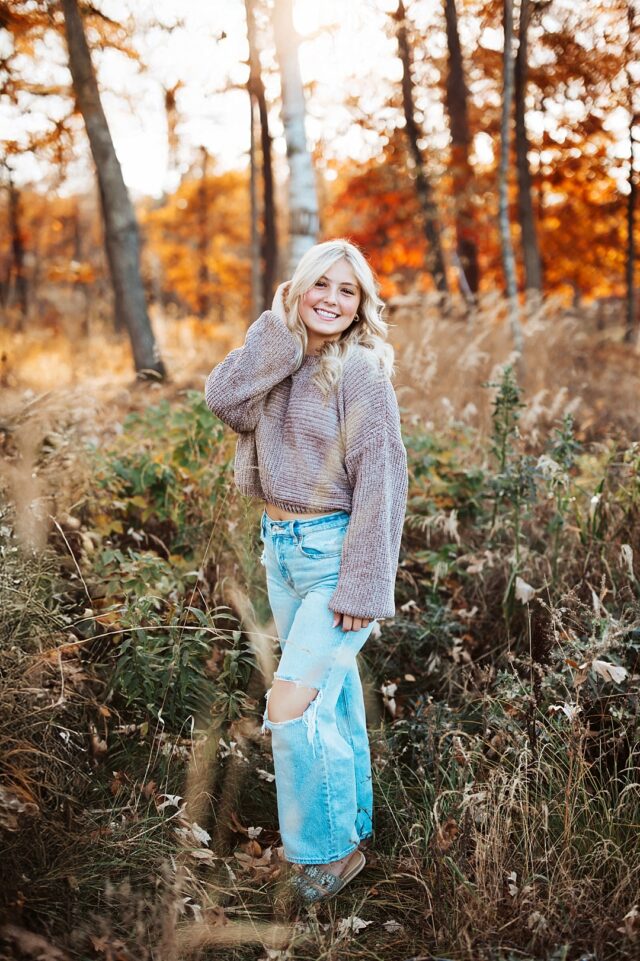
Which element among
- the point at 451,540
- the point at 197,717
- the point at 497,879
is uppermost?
the point at 451,540

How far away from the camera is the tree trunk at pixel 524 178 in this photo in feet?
37.6

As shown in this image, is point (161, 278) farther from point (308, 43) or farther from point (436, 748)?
point (436, 748)

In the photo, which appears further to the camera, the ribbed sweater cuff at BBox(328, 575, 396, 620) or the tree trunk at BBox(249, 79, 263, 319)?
the tree trunk at BBox(249, 79, 263, 319)

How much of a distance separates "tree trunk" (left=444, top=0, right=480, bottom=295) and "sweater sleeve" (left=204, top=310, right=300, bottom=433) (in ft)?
33.0

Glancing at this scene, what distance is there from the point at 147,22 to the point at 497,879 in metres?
8.52

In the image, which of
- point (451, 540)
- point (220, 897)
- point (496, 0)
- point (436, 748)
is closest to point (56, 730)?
point (220, 897)

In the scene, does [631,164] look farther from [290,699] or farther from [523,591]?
[290,699]

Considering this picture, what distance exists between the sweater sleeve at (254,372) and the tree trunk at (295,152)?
369 centimetres

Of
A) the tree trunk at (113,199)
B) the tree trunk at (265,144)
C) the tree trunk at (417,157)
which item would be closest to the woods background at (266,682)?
the tree trunk at (113,199)

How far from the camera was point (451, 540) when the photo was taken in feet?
13.6

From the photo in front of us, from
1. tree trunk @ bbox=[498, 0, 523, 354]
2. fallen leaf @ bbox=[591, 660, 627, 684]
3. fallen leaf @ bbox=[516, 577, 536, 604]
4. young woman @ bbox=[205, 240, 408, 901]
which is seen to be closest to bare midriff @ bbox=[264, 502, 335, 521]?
young woman @ bbox=[205, 240, 408, 901]

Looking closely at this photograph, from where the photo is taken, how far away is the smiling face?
2.51m

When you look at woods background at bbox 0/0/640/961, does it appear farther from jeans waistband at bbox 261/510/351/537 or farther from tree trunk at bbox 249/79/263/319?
tree trunk at bbox 249/79/263/319

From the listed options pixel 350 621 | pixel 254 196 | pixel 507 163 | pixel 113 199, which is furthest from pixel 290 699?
pixel 254 196
